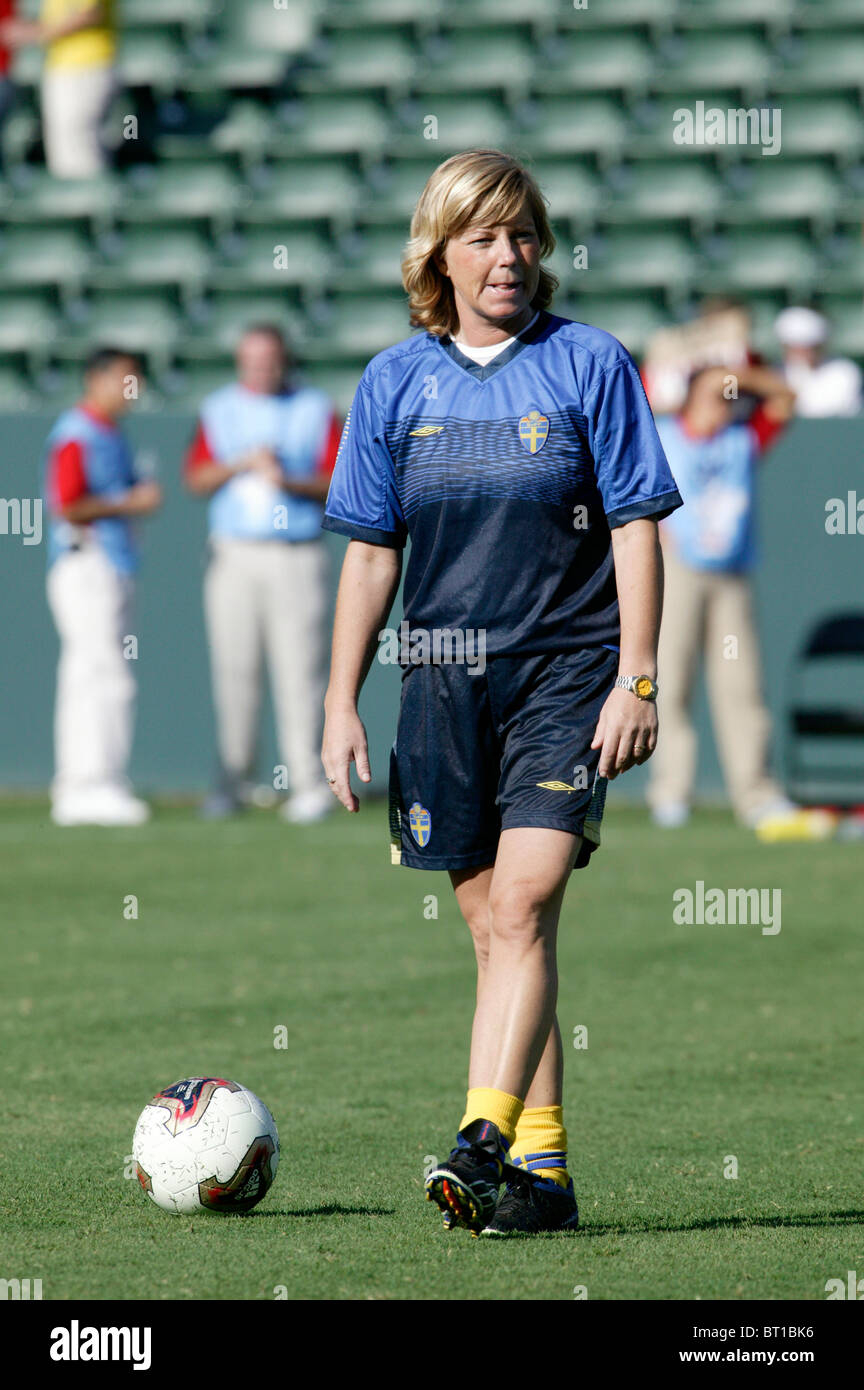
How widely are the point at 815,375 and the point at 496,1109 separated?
10.4 metres

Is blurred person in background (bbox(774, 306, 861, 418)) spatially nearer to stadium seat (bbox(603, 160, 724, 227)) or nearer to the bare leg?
stadium seat (bbox(603, 160, 724, 227))

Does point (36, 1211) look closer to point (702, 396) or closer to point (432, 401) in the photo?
point (432, 401)

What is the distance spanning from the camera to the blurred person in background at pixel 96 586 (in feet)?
42.2

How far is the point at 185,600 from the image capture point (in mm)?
14109

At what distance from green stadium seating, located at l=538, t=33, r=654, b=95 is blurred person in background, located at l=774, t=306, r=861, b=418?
4.66 m

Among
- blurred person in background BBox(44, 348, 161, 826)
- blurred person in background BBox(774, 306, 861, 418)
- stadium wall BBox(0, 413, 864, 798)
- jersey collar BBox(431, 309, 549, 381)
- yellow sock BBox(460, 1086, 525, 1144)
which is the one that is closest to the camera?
yellow sock BBox(460, 1086, 525, 1144)

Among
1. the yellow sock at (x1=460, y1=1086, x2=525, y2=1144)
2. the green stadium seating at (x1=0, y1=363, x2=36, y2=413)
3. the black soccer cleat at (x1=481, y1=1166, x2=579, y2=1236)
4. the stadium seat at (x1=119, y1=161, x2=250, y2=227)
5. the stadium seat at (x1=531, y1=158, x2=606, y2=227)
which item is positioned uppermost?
the stadium seat at (x1=119, y1=161, x2=250, y2=227)

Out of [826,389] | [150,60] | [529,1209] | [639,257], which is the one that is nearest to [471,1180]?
[529,1209]

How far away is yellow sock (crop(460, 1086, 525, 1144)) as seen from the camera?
421 centimetres

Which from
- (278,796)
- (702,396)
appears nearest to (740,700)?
(702,396)

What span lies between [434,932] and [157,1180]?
436 centimetres

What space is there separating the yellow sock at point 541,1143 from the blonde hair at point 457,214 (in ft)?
5.53

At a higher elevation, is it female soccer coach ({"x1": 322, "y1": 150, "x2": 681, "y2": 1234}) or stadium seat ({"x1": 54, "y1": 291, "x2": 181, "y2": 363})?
stadium seat ({"x1": 54, "y1": 291, "x2": 181, "y2": 363})

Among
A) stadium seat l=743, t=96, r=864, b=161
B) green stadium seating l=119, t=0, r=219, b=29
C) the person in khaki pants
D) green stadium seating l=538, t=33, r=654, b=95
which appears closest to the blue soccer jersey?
the person in khaki pants
